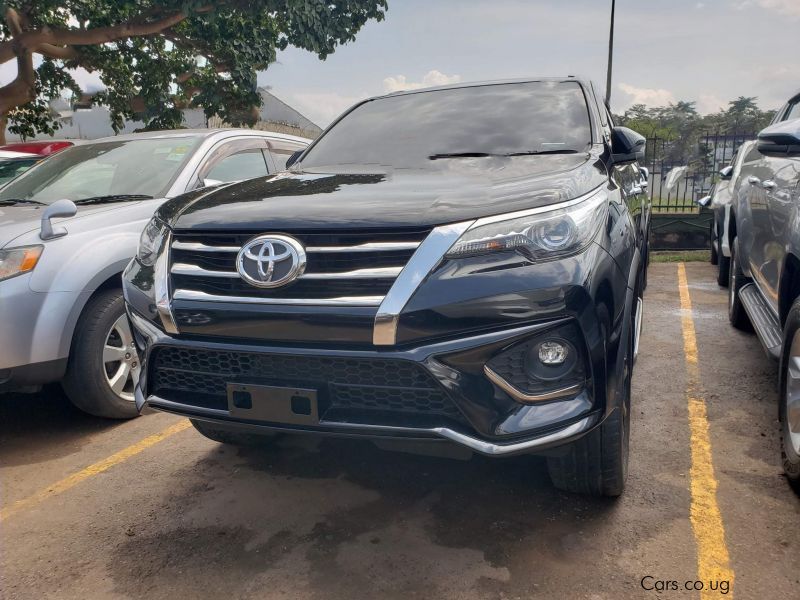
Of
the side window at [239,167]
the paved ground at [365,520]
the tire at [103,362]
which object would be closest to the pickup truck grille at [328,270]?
the paved ground at [365,520]

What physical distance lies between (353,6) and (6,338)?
9871mm

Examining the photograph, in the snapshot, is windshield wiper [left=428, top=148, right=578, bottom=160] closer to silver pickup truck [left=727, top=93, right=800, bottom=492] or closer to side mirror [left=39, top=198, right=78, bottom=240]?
silver pickup truck [left=727, top=93, right=800, bottom=492]

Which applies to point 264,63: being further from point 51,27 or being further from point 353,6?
point 51,27

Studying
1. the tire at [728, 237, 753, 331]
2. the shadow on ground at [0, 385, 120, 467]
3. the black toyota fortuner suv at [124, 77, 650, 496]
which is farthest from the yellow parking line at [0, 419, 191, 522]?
the tire at [728, 237, 753, 331]

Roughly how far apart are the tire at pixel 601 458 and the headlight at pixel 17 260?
2698 mm

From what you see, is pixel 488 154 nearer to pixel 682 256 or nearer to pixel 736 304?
pixel 736 304

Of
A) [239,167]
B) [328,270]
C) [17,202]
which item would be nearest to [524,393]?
[328,270]

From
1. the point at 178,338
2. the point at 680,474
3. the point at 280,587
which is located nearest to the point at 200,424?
the point at 178,338

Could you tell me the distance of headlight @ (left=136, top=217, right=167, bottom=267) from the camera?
2.65 m

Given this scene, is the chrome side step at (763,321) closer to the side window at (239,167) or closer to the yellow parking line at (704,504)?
the yellow parking line at (704,504)

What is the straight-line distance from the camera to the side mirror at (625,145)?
10.7 feet

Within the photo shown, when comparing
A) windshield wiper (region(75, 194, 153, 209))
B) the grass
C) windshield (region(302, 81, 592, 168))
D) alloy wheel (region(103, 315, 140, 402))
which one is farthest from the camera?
the grass

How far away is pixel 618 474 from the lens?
2529mm

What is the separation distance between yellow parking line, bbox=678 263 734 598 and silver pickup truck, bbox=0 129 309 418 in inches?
116
